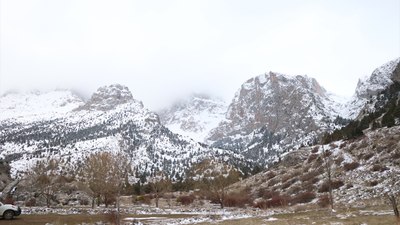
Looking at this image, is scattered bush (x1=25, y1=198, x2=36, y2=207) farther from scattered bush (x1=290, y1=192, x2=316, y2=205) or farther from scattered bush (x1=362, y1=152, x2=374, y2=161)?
scattered bush (x1=362, y1=152, x2=374, y2=161)

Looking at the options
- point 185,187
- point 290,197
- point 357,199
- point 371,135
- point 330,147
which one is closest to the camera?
point 357,199

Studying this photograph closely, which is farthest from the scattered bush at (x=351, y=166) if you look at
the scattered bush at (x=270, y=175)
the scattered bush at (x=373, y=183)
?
the scattered bush at (x=270, y=175)

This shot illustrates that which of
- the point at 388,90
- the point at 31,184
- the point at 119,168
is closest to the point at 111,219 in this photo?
the point at 119,168

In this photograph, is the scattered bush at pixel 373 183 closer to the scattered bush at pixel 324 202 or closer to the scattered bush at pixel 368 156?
the scattered bush at pixel 324 202

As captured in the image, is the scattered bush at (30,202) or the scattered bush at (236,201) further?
the scattered bush at (236,201)

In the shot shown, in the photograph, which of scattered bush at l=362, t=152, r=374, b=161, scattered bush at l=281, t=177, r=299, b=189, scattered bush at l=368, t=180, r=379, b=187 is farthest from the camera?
scattered bush at l=281, t=177, r=299, b=189

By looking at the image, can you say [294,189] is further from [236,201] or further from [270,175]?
[270,175]

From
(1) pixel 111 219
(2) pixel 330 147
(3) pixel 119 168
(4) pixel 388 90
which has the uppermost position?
(4) pixel 388 90

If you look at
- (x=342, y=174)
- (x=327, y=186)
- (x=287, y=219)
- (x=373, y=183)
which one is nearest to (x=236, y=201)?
(x=327, y=186)

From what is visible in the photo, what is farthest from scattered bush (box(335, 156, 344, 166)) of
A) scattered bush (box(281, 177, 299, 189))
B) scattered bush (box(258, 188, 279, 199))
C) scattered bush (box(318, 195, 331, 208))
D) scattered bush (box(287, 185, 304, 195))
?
scattered bush (box(318, 195, 331, 208))

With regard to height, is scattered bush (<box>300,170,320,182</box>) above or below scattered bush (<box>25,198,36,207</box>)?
above

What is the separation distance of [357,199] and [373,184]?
26.3ft

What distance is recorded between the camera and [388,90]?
154m

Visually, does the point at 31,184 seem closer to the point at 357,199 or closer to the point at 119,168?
the point at 119,168
